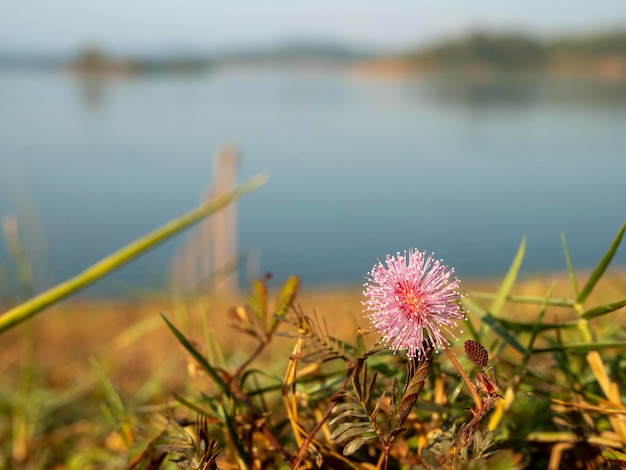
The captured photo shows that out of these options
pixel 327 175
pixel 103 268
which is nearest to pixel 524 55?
pixel 327 175

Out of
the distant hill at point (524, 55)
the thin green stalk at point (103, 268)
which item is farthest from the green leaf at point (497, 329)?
the distant hill at point (524, 55)

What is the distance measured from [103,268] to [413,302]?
17.4 inches

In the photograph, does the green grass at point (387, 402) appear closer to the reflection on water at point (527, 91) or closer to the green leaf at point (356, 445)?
the green leaf at point (356, 445)

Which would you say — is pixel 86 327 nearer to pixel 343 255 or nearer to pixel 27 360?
pixel 27 360

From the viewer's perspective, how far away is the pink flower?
375 mm

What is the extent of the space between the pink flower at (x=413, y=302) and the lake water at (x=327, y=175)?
0.03 m

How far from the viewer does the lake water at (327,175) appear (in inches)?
465

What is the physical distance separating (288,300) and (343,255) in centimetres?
1166

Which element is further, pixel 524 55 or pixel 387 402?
pixel 524 55

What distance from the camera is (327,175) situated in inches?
829

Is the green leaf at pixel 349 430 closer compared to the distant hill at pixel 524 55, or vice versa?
the green leaf at pixel 349 430

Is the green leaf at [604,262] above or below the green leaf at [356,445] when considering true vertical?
above

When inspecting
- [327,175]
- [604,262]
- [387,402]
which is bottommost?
[327,175]

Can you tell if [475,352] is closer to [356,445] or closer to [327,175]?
[356,445]
